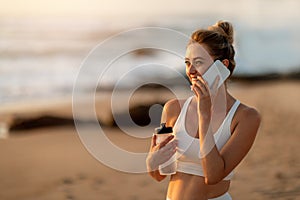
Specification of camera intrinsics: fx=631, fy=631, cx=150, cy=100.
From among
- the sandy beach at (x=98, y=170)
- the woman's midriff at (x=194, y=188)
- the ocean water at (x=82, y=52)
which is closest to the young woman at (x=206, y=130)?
the woman's midriff at (x=194, y=188)

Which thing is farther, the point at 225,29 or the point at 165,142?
the point at 225,29

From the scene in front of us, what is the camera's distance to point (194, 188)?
2.96 m

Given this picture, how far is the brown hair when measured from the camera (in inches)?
113

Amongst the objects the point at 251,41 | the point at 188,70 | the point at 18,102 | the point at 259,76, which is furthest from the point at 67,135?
the point at 251,41

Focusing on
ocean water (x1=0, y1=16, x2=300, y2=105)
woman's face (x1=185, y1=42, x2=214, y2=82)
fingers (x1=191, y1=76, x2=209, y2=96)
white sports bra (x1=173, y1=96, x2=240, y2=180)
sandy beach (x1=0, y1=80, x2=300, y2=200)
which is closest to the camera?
fingers (x1=191, y1=76, x2=209, y2=96)

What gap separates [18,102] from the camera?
14055mm

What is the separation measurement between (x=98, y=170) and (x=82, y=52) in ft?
52.5

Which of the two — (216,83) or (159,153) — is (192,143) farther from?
(216,83)

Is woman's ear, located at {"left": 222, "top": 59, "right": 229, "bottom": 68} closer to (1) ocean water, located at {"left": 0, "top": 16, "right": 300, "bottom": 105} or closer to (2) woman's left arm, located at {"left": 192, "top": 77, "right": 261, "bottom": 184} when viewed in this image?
(2) woman's left arm, located at {"left": 192, "top": 77, "right": 261, "bottom": 184}

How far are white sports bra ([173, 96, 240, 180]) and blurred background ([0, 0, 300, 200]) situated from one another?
1279 mm

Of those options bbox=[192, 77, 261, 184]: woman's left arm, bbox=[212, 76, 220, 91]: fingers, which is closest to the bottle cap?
bbox=[192, 77, 261, 184]: woman's left arm

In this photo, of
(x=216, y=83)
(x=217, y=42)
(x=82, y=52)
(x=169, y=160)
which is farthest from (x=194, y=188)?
(x=82, y=52)

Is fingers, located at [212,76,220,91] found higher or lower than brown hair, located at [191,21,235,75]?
lower

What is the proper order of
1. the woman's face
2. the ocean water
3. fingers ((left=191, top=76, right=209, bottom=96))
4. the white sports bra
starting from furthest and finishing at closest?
the ocean water → the white sports bra → the woman's face → fingers ((left=191, top=76, right=209, bottom=96))
